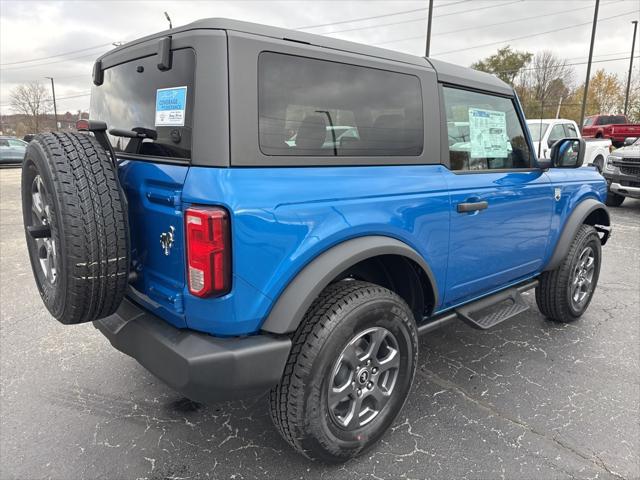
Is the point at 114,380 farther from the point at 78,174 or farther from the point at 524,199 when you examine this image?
the point at 524,199

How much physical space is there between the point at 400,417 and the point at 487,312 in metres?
0.96

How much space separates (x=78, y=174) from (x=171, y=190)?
37cm

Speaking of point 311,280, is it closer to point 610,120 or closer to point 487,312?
point 487,312

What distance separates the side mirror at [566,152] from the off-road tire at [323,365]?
1842 millimetres

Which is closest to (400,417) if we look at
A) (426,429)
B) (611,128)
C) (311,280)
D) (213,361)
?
(426,429)

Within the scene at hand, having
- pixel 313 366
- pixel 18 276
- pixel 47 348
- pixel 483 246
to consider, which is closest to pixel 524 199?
pixel 483 246

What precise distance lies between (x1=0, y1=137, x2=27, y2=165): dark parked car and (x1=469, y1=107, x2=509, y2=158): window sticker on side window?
2021 centimetres

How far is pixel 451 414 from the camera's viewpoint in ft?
8.63

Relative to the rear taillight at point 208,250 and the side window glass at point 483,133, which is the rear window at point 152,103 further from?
the side window glass at point 483,133

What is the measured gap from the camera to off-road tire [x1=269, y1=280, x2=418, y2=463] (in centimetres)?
194

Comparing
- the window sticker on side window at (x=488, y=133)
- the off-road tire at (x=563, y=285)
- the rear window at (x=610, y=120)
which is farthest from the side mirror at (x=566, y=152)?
the rear window at (x=610, y=120)

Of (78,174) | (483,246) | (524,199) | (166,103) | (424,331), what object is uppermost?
(166,103)

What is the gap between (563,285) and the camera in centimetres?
367

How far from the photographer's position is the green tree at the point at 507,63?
3878cm
